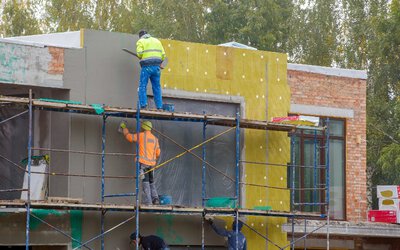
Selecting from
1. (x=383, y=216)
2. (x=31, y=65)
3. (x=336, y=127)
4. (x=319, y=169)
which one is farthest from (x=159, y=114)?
(x=383, y=216)

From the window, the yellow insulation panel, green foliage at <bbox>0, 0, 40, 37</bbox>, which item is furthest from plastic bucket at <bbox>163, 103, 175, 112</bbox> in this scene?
green foliage at <bbox>0, 0, 40, 37</bbox>

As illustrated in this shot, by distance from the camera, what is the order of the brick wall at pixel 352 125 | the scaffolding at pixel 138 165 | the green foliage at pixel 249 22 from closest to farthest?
the scaffolding at pixel 138 165 < the brick wall at pixel 352 125 < the green foliage at pixel 249 22

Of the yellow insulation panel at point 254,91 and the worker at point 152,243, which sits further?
the yellow insulation panel at point 254,91

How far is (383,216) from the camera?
33438mm

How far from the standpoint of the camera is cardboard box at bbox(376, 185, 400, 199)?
109 ft

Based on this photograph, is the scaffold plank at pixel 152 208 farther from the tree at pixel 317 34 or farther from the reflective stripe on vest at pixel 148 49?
the tree at pixel 317 34

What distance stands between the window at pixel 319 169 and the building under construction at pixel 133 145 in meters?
0.62

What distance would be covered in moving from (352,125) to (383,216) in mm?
2705

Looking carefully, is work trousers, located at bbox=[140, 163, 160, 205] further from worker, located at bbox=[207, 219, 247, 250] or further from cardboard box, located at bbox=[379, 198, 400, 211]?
cardboard box, located at bbox=[379, 198, 400, 211]

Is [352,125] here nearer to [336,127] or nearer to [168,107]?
[336,127]

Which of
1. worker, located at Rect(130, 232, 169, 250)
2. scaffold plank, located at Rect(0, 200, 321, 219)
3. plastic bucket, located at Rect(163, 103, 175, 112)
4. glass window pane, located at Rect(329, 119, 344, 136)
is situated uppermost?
glass window pane, located at Rect(329, 119, 344, 136)

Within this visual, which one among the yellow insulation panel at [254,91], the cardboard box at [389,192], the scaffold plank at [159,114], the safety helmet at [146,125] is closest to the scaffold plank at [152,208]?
the yellow insulation panel at [254,91]

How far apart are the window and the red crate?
2.99 ft

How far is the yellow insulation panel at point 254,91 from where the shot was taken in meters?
28.3
